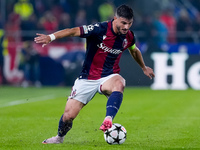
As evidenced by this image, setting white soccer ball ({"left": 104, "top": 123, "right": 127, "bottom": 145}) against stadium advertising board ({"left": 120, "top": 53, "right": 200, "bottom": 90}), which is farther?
stadium advertising board ({"left": 120, "top": 53, "right": 200, "bottom": 90})

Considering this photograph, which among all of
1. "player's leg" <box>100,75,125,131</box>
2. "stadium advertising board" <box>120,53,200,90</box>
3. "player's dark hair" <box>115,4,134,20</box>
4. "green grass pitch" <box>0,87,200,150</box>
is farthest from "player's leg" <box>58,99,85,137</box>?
"stadium advertising board" <box>120,53,200,90</box>

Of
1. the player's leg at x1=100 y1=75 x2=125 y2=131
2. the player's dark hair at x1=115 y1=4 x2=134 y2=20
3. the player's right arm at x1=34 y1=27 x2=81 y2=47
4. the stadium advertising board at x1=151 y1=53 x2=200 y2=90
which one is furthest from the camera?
the stadium advertising board at x1=151 y1=53 x2=200 y2=90

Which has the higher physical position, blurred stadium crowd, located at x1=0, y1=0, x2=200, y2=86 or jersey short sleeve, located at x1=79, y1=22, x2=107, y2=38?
jersey short sleeve, located at x1=79, y1=22, x2=107, y2=38

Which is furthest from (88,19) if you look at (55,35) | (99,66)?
(55,35)

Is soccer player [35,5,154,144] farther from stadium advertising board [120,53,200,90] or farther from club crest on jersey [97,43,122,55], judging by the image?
stadium advertising board [120,53,200,90]

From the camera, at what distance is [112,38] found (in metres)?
7.26

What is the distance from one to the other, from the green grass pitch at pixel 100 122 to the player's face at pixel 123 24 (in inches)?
60.5

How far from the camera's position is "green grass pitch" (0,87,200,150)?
7094 millimetres

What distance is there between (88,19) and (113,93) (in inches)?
613

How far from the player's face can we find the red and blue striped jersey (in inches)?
8.5

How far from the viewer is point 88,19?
22.3 meters

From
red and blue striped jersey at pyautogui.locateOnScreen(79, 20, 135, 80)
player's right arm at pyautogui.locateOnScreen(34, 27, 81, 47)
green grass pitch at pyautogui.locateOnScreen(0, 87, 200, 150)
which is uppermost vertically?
player's right arm at pyautogui.locateOnScreen(34, 27, 81, 47)

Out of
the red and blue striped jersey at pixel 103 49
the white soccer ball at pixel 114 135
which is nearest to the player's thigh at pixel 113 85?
the red and blue striped jersey at pixel 103 49

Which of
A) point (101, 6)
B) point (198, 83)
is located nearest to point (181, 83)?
point (198, 83)
